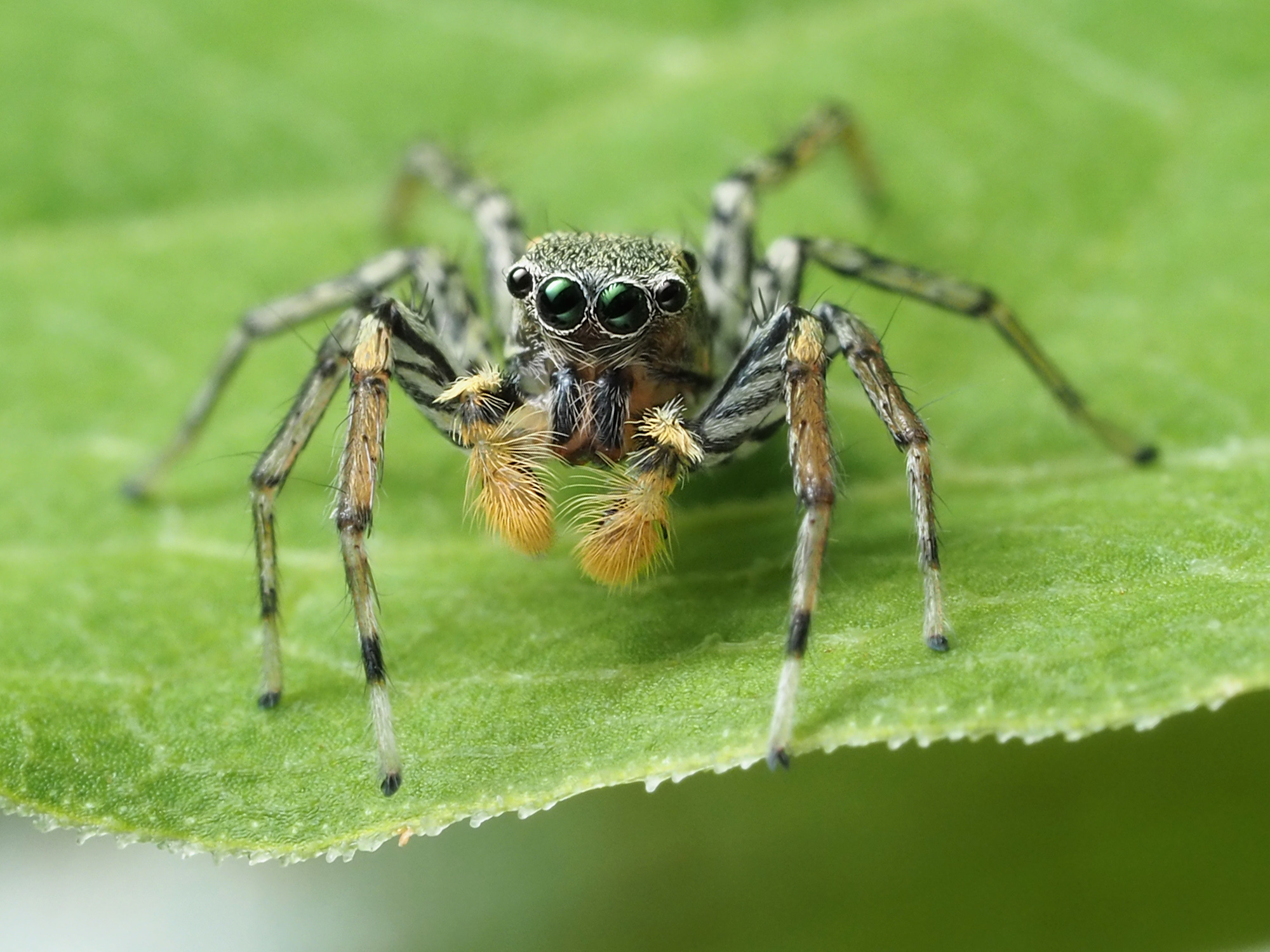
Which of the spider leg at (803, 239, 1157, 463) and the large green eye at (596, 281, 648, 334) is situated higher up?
the large green eye at (596, 281, 648, 334)

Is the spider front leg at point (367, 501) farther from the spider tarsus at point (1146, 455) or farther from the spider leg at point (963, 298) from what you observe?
the spider tarsus at point (1146, 455)

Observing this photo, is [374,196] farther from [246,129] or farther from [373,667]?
[373,667]

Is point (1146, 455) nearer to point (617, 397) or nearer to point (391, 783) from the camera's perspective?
point (617, 397)

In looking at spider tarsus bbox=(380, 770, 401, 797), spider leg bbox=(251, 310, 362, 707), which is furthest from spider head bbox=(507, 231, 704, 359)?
spider tarsus bbox=(380, 770, 401, 797)

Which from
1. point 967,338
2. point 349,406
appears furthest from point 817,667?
point 967,338

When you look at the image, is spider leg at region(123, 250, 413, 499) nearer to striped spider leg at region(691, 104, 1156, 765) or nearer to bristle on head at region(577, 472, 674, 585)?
striped spider leg at region(691, 104, 1156, 765)

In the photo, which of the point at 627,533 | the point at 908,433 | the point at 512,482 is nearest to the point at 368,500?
the point at 512,482
